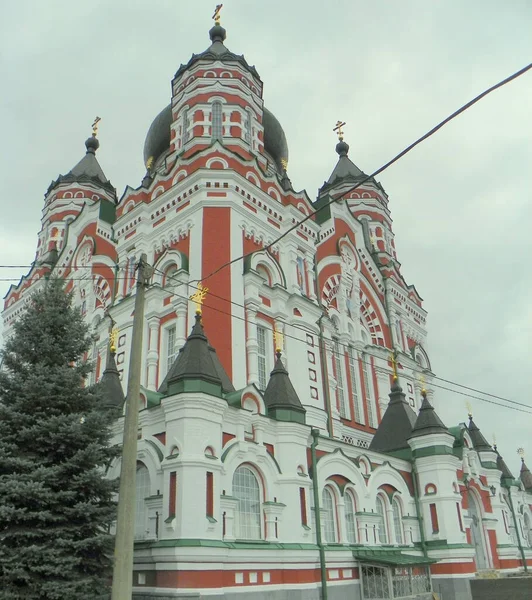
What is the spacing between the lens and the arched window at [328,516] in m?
16.2

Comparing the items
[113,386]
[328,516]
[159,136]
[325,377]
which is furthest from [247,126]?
[328,516]

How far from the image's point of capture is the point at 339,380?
23.8 m

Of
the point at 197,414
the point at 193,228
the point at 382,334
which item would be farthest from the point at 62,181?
the point at 197,414

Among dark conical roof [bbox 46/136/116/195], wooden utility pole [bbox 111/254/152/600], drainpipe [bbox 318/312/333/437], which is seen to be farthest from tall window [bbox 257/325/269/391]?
dark conical roof [bbox 46/136/116/195]

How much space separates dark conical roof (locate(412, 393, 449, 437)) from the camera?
20797 millimetres

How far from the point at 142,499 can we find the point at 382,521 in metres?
8.32

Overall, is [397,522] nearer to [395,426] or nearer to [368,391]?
[395,426]

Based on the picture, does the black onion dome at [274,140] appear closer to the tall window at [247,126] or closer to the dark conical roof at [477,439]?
the tall window at [247,126]

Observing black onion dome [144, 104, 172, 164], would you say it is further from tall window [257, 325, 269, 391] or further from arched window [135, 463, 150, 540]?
arched window [135, 463, 150, 540]

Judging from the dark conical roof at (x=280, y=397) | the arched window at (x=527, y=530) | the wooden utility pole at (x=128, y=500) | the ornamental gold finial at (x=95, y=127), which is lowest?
→ the wooden utility pole at (x=128, y=500)

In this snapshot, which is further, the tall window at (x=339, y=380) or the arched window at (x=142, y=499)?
the tall window at (x=339, y=380)

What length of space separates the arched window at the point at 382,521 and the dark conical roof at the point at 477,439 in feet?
30.3

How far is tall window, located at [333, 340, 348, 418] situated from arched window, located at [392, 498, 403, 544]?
433cm

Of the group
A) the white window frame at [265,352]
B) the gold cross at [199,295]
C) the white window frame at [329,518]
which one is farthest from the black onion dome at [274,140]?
the white window frame at [329,518]
